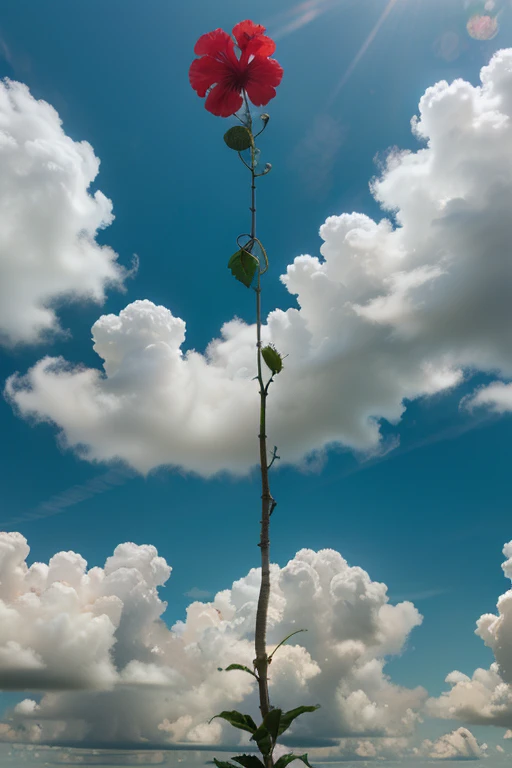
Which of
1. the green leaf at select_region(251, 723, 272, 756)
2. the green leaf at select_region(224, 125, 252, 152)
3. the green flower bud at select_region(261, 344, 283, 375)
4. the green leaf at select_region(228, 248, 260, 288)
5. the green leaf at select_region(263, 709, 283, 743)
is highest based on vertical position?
the green leaf at select_region(224, 125, 252, 152)

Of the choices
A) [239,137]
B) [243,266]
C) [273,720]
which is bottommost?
[273,720]

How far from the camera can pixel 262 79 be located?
7820 millimetres

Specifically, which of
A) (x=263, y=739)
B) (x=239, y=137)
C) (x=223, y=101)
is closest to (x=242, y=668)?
(x=263, y=739)

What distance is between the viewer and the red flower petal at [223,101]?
7.91 meters

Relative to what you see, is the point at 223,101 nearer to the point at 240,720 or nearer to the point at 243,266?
the point at 243,266

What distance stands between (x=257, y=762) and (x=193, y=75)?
8818 millimetres

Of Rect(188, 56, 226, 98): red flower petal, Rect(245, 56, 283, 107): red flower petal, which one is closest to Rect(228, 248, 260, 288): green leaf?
Rect(245, 56, 283, 107): red flower petal

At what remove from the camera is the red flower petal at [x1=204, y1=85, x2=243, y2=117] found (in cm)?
791

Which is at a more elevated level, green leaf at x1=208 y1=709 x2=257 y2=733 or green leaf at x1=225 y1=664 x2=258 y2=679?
green leaf at x1=225 y1=664 x2=258 y2=679

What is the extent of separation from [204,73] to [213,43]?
15.3 inches

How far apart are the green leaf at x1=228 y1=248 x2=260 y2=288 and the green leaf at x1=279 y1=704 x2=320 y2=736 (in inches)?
213

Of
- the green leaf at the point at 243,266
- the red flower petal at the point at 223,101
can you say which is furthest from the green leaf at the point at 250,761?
the red flower petal at the point at 223,101

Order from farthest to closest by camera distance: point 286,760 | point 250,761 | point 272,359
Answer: point 272,359 → point 250,761 → point 286,760

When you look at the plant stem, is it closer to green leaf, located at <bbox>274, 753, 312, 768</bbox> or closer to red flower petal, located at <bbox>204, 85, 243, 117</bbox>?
green leaf, located at <bbox>274, 753, 312, 768</bbox>
